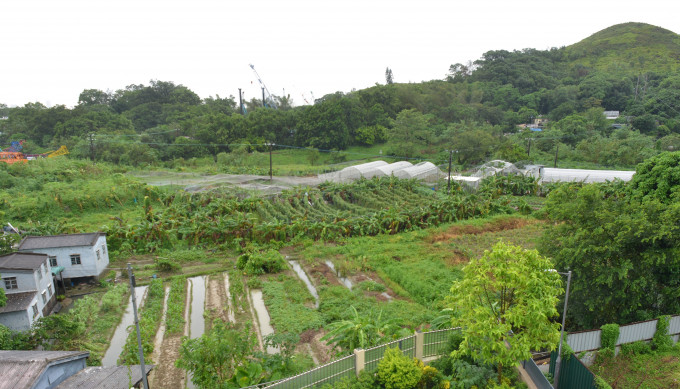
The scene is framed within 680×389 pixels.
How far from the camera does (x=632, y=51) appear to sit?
102 meters

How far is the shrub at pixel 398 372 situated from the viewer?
9.70 m

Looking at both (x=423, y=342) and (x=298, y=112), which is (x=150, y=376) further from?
(x=298, y=112)

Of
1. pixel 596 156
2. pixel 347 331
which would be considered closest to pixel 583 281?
pixel 347 331

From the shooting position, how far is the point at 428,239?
23.0 meters

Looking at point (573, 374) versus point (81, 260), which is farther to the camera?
point (81, 260)

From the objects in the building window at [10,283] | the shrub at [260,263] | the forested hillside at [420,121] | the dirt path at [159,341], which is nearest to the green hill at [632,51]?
the forested hillside at [420,121]

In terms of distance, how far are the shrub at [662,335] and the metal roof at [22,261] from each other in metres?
20.2

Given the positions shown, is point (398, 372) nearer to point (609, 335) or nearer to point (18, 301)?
point (609, 335)

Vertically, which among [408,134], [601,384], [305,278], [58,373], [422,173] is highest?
[408,134]

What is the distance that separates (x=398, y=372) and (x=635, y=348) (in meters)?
7.35

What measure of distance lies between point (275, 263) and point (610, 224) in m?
13.4

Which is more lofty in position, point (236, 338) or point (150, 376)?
point (236, 338)

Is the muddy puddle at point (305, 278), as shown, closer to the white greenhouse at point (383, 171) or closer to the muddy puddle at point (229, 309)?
the muddy puddle at point (229, 309)

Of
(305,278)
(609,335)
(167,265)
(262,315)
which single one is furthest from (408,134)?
(609,335)
